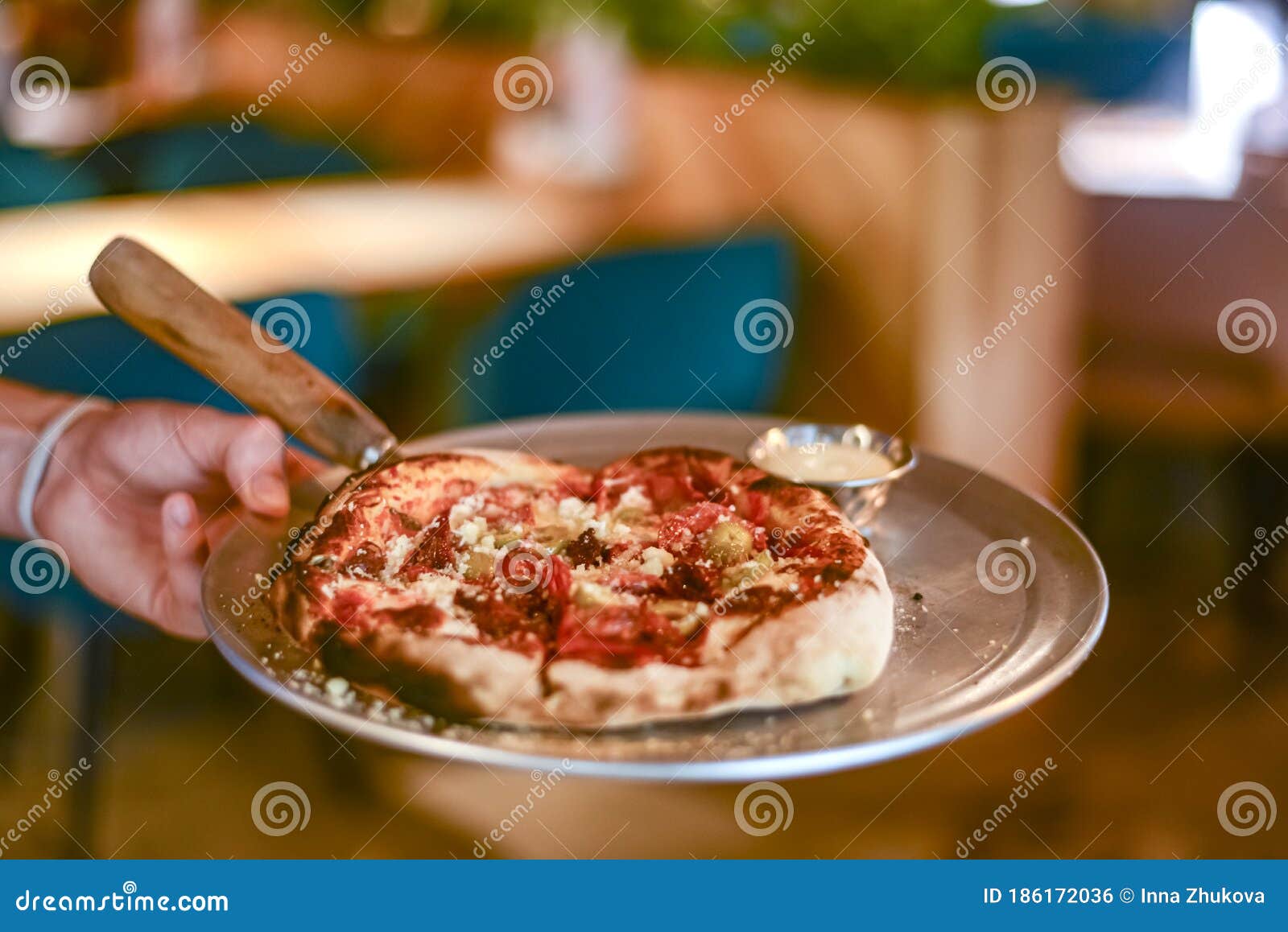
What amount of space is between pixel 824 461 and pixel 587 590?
0.52 m

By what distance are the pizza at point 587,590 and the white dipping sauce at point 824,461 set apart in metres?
0.12

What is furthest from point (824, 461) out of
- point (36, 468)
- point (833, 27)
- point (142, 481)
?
point (833, 27)

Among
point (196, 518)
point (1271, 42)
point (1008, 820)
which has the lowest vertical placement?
point (1008, 820)

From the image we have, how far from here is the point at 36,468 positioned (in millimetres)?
1597

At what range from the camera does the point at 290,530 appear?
1337 millimetres

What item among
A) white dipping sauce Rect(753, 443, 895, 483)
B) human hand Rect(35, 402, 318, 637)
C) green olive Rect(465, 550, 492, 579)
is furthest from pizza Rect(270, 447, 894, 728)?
human hand Rect(35, 402, 318, 637)

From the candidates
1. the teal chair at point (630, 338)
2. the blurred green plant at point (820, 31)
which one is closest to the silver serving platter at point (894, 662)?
the teal chair at point (630, 338)

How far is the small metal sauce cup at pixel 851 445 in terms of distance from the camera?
1389 mm

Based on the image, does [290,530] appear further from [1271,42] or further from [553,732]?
[1271,42]

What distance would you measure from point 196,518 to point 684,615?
0.63 metres

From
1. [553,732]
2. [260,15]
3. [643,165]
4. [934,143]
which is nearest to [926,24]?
[934,143]

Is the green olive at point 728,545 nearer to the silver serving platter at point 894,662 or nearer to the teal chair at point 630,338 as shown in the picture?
the silver serving platter at point 894,662

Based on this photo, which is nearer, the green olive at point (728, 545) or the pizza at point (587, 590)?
the pizza at point (587, 590)

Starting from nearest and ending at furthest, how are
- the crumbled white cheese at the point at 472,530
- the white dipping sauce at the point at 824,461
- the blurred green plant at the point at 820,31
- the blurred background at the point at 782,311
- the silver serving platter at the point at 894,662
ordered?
the silver serving platter at the point at 894,662 → the crumbled white cheese at the point at 472,530 → the white dipping sauce at the point at 824,461 → the blurred background at the point at 782,311 → the blurred green plant at the point at 820,31
